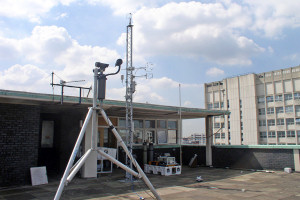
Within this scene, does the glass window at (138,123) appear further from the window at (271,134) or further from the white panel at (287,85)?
the white panel at (287,85)

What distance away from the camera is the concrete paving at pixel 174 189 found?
8.27m

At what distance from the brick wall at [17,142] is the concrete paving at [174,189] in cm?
63

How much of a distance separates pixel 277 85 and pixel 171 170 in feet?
166

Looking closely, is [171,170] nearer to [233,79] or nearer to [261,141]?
[261,141]

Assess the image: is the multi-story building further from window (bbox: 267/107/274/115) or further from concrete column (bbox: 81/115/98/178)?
concrete column (bbox: 81/115/98/178)

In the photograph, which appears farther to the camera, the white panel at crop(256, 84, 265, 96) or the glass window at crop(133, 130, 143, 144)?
the white panel at crop(256, 84, 265, 96)

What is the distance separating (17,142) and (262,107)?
56308mm

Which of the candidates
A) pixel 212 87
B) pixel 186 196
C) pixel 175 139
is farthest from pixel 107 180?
pixel 212 87

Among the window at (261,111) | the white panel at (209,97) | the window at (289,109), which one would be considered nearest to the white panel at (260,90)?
the window at (261,111)

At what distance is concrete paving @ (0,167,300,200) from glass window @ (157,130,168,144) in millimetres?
7034

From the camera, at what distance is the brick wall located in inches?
392

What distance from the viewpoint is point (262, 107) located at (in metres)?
58.2

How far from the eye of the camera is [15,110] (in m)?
10.4

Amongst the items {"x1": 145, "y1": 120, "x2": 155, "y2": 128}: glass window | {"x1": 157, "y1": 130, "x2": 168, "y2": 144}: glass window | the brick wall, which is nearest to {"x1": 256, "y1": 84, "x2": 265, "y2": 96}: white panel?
{"x1": 157, "y1": 130, "x2": 168, "y2": 144}: glass window
